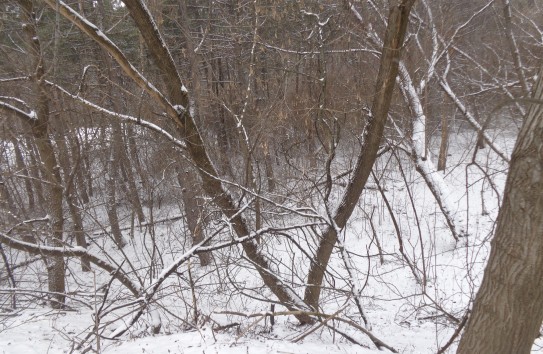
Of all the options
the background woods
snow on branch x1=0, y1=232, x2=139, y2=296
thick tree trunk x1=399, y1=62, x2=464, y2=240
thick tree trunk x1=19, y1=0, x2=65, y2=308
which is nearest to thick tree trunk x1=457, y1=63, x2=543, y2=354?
the background woods

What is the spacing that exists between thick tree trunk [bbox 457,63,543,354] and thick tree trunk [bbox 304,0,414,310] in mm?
2434

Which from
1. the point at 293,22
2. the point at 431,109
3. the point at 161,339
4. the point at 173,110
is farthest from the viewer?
the point at 431,109

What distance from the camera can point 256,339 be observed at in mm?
4582

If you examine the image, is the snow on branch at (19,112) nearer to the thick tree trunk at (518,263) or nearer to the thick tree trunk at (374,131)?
the thick tree trunk at (374,131)

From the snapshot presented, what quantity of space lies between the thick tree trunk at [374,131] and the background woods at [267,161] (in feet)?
0.07

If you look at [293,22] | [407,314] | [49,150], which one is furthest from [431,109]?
[49,150]

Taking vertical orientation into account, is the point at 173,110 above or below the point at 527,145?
above

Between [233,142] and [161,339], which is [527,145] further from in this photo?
[233,142]

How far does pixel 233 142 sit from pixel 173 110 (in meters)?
7.90

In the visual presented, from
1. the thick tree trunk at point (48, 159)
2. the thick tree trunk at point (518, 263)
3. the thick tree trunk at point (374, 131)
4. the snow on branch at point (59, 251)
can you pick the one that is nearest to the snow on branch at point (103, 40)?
the snow on branch at point (59, 251)

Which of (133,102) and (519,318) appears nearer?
(519,318)

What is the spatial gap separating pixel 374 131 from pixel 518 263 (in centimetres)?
326

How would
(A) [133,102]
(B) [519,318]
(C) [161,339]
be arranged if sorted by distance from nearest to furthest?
(B) [519,318] < (C) [161,339] < (A) [133,102]

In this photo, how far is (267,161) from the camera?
11.1m
